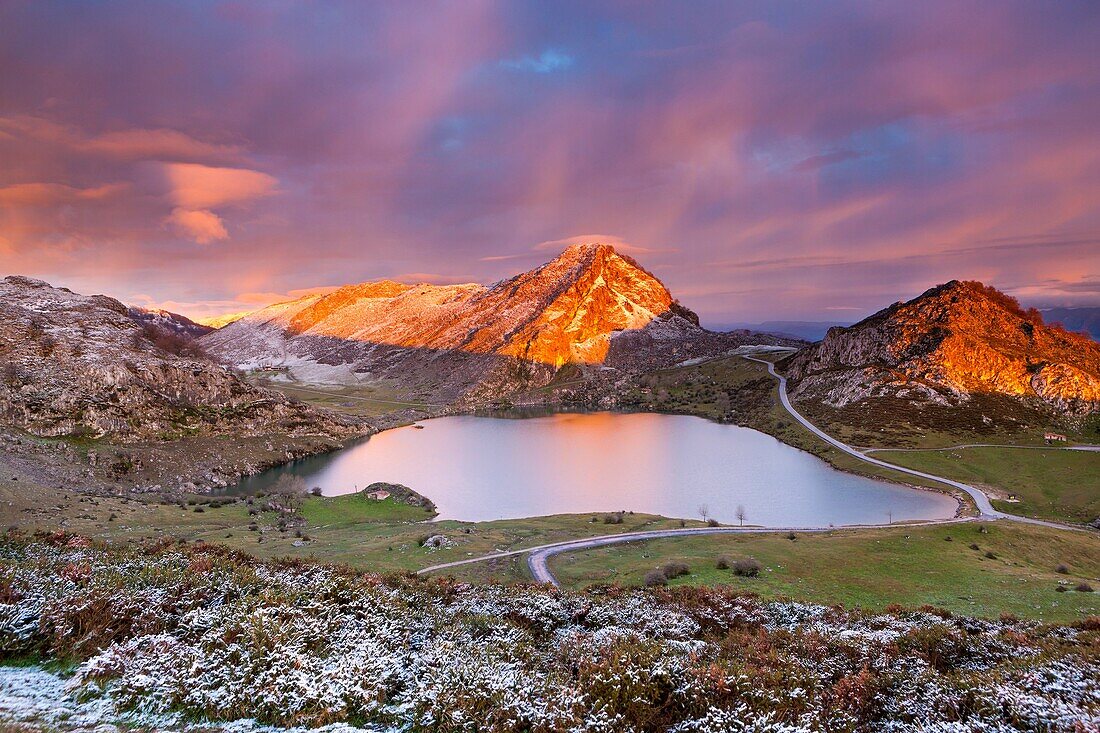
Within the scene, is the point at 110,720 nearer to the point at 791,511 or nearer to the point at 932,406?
the point at 791,511

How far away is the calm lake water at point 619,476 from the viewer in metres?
55.0

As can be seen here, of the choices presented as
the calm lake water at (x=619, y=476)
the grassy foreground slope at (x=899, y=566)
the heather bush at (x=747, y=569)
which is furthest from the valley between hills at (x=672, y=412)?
the calm lake water at (x=619, y=476)

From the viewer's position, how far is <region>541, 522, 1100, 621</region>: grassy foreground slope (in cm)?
2228

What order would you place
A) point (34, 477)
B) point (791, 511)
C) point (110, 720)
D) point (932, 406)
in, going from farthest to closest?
point (932, 406)
point (791, 511)
point (34, 477)
point (110, 720)

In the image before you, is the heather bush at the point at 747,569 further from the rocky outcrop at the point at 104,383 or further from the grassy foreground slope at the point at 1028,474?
the rocky outcrop at the point at 104,383

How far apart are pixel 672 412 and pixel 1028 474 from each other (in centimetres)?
7918

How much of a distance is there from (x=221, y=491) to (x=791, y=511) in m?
69.1

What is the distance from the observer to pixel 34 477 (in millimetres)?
48625

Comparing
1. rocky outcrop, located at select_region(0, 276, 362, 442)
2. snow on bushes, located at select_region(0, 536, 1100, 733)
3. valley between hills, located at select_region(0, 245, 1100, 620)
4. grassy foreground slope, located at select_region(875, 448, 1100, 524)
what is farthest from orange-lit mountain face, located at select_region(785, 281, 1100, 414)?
rocky outcrop, located at select_region(0, 276, 362, 442)

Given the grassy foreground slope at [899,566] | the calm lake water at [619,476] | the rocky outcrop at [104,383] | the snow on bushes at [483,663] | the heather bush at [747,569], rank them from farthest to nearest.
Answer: the rocky outcrop at [104,383] → the calm lake water at [619,476] → the heather bush at [747,569] → the grassy foreground slope at [899,566] → the snow on bushes at [483,663]

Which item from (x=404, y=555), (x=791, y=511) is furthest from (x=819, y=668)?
(x=791, y=511)

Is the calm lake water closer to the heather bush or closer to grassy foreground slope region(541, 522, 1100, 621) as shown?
grassy foreground slope region(541, 522, 1100, 621)

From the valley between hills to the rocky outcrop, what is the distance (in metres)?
0.29

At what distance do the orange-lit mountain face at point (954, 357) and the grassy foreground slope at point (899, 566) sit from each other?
222ft
